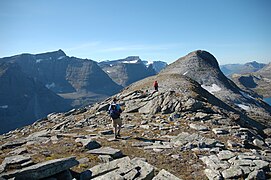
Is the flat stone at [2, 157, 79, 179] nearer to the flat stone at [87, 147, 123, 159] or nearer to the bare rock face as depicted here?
the flat stone at [87, 147, 123, 159]

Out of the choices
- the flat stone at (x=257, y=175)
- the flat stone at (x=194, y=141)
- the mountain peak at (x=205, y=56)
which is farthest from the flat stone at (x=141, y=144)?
the mountain peak at (x=205, y=56)

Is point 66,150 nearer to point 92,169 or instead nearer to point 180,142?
point 92,169

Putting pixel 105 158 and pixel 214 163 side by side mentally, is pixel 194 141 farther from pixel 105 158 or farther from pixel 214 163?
pixel 105 158

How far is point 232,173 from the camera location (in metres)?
12.6

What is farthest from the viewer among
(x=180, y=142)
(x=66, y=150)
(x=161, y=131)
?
(x=161, y=131)

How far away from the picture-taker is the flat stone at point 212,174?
1229 cm

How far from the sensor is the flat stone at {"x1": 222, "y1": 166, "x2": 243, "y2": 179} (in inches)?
488

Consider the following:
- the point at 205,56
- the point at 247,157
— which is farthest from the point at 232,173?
the point at 205,56

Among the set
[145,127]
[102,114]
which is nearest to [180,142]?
[145,127]

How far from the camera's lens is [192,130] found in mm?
23047

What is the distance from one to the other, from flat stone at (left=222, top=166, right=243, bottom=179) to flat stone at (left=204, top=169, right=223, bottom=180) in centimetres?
29

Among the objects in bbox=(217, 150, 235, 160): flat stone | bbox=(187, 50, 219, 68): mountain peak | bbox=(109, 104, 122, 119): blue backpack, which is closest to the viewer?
bbox=(217, 150, 235, 160): flat stone

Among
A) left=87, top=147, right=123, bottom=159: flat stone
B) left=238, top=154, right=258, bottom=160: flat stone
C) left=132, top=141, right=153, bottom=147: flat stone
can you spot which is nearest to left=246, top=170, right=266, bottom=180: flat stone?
left=238, top=154, right=258, bottom=160: flat stone

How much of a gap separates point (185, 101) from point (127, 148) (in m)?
16.2
